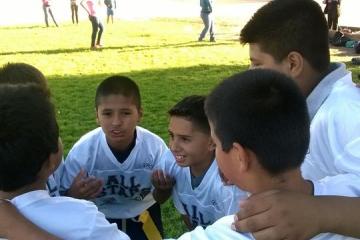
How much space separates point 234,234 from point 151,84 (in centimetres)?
753

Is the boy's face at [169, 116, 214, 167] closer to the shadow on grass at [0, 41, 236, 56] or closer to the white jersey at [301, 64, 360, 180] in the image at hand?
the white jersey at [301, 64, 360, 180]

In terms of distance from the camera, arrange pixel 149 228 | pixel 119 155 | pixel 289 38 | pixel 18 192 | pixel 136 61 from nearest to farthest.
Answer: pixel 18 192 → pixel 289 38 → pixel 119 155 → pixel 149 228 → pixel 136 61

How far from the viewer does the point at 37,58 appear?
1219 centimetres

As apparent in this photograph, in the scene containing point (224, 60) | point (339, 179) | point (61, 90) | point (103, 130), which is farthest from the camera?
point (224, 60)

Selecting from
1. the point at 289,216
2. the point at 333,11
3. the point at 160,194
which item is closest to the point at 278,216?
the point at 289,216

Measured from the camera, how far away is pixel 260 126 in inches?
59.2

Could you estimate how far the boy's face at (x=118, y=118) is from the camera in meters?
3.20

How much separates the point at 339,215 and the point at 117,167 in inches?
72.9

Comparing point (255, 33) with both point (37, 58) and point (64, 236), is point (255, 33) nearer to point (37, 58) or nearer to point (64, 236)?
point (64, 236)

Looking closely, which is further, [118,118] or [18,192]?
[118,118]

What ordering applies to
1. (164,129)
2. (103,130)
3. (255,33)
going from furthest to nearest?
(164,129)
(103,130)
(255,33)

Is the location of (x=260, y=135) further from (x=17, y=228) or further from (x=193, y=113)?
(x=193, y=113)

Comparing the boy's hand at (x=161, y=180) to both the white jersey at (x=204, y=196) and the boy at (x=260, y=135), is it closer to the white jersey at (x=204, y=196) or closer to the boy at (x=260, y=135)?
the white jersey at (x=204, y=196)

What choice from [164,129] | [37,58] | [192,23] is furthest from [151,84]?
[192,23]
